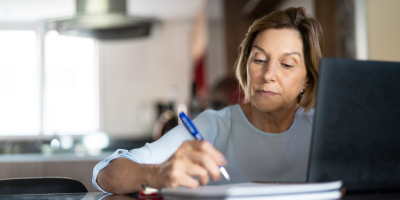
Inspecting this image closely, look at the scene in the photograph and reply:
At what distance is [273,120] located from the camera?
1.12 metres

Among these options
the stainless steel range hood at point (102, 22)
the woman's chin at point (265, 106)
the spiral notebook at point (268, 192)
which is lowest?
the spiral notebook at point (268, 192)

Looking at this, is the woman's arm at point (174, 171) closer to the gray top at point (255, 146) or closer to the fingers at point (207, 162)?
the fingers at point (207, 162)

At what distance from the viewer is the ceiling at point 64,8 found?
17.5ft

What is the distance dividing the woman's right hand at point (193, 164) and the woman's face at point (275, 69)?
403mm

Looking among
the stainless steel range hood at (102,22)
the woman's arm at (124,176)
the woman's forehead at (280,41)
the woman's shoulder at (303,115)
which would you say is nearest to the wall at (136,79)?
the stainless steel range hood at (102,22)

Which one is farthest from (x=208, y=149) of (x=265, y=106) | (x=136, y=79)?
(x=136, y=79)

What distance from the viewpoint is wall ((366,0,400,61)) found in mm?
1552

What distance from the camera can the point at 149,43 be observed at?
21.2ft

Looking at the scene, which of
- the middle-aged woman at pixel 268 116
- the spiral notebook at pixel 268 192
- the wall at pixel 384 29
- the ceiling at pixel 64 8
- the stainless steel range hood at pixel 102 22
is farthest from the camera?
the ceiling at pixel 64 8

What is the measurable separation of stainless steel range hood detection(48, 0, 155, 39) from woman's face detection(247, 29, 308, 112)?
1.43 metres

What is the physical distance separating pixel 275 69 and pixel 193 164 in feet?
1.51

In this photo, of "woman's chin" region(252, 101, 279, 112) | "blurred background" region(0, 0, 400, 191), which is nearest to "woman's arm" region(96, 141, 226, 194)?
"woman's chin" region(252, 101, 279, 112)

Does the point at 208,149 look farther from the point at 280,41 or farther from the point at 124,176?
the point at 280,41

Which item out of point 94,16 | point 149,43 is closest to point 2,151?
point 94,16
